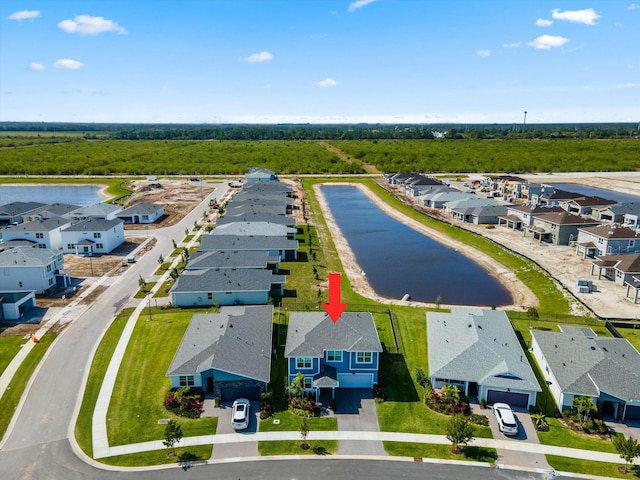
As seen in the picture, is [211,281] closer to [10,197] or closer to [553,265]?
[553,265]

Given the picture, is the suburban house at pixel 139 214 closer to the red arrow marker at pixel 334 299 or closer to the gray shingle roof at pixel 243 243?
the gray shingle roof at pixel 243 243

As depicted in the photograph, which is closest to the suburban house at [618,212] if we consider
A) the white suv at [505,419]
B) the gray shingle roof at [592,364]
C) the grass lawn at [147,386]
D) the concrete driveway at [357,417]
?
→ the gray shingle roof at [592,364]

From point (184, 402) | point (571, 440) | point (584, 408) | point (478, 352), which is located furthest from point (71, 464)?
point (584, 408)

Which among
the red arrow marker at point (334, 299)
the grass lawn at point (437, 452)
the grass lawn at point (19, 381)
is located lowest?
the grass lawn at point (437, 452)

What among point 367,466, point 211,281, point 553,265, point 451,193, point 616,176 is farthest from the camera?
point 616,176

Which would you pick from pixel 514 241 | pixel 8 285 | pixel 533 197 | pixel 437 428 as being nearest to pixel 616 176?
pixel 533 197

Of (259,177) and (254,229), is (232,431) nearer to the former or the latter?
(254,229)
